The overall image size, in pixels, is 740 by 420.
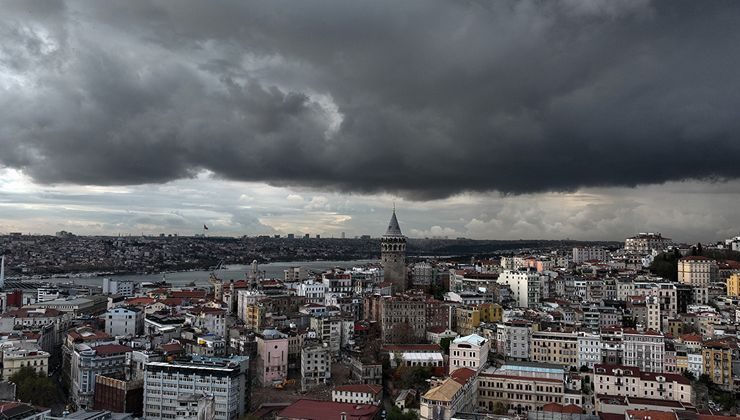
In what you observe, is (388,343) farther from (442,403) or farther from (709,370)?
(709,370)

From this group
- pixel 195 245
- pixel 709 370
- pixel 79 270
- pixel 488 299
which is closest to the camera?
pixel 709 370

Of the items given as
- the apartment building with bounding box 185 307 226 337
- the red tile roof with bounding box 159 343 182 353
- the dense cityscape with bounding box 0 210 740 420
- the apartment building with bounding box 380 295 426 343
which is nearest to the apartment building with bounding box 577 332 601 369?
the dense cityscape with bounding box 0 210 740 420

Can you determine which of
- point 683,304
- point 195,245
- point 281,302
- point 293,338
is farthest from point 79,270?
point 683,304

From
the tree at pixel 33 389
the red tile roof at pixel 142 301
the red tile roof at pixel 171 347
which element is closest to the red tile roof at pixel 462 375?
the red tile roof at pixel 171 347

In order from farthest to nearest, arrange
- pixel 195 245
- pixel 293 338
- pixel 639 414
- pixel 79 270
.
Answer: pixel 195 245
pixel 79 270
pixel 293 338
pixel 639 414

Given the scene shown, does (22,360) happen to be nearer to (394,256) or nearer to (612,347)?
(612,347)

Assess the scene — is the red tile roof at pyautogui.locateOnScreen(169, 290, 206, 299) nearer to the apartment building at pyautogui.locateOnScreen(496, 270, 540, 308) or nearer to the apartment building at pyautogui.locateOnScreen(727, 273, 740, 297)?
the apartment building at pyautogui.locateOnScreen(496, 270, 540, 308)

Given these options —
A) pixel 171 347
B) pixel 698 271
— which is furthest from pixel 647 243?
pixel 171 347
